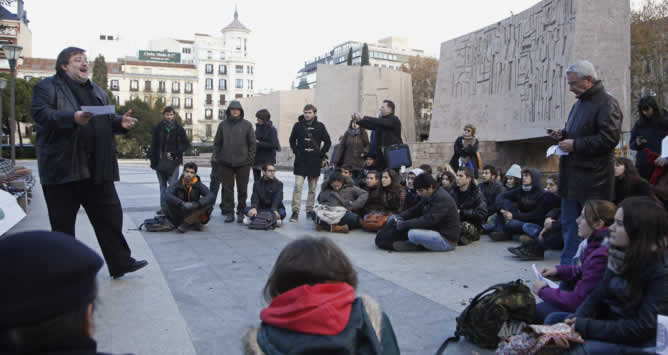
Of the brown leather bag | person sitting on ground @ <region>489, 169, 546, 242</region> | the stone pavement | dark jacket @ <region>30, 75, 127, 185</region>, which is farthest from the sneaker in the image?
dark jacket @ <region>30, 75, 127, 185</region>

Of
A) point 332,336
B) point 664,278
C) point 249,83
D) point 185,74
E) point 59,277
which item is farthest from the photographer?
point 249,83

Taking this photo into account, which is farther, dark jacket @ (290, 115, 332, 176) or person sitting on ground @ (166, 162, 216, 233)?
dark jacket @ (290, 115, 332, 176)

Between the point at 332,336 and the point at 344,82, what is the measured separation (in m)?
24.6

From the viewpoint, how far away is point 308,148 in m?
8.64

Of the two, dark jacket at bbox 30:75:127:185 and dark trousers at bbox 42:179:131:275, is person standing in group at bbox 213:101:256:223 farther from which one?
dark jacket at bbox 30:75:127:185

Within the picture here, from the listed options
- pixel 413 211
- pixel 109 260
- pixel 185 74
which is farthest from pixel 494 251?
pixel 185 74

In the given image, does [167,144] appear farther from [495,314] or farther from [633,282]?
[633,282]

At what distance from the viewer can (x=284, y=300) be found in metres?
1.70

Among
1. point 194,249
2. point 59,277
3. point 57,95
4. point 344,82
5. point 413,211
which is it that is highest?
point 344,82

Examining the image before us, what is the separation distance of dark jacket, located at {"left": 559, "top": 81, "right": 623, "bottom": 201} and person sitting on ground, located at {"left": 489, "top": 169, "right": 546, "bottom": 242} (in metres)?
2.16

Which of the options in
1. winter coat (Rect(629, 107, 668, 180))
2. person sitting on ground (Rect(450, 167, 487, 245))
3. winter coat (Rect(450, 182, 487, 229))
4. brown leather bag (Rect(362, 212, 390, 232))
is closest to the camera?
winter coat (Rect(629, 107, 668, 180))

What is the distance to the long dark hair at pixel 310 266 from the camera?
5.65ft

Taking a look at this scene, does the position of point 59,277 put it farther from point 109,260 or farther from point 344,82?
point 344,82

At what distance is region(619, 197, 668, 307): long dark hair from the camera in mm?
2436
